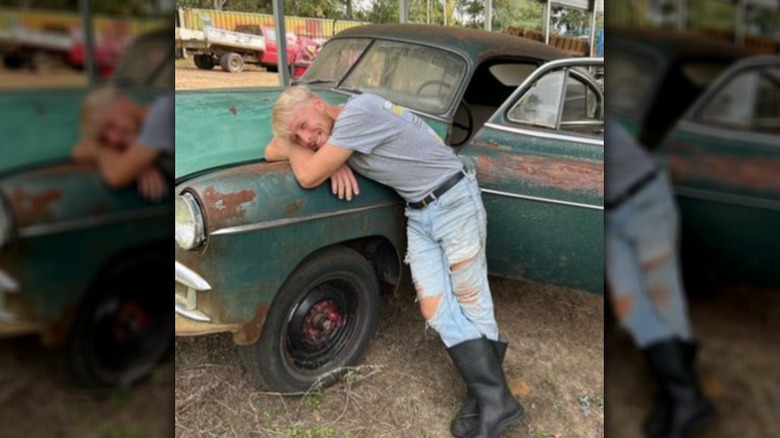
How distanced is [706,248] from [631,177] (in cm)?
8

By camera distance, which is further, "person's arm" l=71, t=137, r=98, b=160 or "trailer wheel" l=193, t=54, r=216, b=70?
"trailer wheel" l=193, t=54, r=216, b=70

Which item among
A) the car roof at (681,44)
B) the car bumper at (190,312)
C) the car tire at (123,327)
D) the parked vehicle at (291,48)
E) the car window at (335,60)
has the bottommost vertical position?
the car bumper at (190,312)

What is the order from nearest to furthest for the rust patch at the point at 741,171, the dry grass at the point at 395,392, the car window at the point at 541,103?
the rust patch at the point at 741,171
the dry grass at the point at 395,392
the car window at the point at 541,103

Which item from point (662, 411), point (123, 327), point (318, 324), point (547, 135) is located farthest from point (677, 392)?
point (547, 135)

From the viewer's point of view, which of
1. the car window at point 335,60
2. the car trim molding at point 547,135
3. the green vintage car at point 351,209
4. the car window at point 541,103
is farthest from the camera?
the car window at point 335,60

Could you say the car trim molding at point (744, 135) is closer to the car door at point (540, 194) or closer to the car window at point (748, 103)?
the car window at point (748, 103)

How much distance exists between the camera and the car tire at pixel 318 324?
2.68 m

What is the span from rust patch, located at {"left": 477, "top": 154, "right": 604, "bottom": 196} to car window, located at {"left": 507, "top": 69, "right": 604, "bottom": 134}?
310 mm

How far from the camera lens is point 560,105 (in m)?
3.34

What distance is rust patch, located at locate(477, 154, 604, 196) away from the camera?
288 cm

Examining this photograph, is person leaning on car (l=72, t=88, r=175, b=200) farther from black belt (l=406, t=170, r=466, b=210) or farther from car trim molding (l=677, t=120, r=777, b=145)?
black belt (l=406, t=170, r=466, b=210)

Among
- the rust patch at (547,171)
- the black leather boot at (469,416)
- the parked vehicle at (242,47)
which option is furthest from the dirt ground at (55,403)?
the parked vehicle at (242,47)

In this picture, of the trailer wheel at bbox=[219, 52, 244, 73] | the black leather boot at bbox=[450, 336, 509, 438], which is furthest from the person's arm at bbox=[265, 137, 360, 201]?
the trailer wheel at bbox=[219, 52, 244, 73]

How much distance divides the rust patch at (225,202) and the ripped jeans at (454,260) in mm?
834
